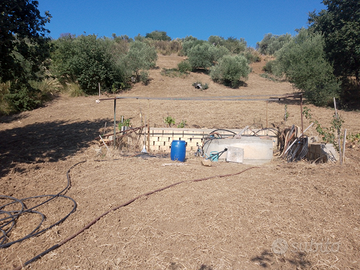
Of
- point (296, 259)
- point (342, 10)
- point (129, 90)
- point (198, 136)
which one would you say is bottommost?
point (296, 259)

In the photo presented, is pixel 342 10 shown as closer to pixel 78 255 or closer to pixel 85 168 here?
pixel 85 168

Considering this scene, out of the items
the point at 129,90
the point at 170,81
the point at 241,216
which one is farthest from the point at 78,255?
the point at 170,81

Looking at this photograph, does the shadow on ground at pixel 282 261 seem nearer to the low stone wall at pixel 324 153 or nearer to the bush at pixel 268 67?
the low stone wall at pixel 324 153

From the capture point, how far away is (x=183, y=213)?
3.36m

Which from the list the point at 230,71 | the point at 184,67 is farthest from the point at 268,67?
the point at 184,67

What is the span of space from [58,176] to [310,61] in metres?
12.9

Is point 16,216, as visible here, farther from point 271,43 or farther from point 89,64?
point 271,43

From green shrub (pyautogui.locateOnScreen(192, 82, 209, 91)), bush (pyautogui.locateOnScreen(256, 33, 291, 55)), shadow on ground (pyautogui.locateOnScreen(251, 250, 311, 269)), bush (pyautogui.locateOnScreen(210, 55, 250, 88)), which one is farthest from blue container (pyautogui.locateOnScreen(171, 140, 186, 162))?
bush (pyautogui.locateOnScreen(256, 33, 291, 55))

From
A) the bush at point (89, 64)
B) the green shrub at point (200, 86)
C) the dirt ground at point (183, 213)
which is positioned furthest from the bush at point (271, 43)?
the dirt ground at point (183, 213)

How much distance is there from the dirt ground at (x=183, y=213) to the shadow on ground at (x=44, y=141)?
8 cm

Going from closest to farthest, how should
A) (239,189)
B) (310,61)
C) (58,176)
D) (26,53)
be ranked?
1. (239,189)
2. (58,176)
3. (26,53)
4. (310,61)

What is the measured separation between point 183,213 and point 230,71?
680 inches

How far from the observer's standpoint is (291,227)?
299 centimetres

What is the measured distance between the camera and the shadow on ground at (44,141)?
622cm
